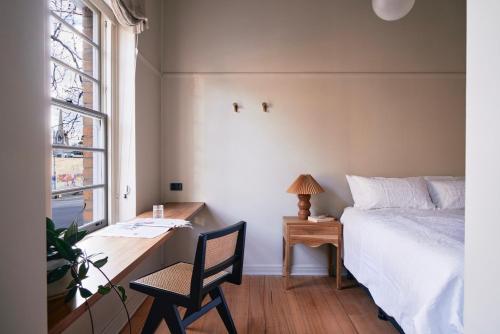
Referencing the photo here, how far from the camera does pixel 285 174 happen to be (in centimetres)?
292

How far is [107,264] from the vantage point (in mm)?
1251

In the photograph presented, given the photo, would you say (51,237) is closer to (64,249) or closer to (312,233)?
(64,249)

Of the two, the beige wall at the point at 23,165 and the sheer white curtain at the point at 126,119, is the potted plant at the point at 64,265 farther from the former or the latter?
the sheer white curtain at the point at 126,119

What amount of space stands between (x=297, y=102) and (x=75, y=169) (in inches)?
82.2

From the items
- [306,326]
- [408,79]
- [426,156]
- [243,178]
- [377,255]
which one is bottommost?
[306,326]

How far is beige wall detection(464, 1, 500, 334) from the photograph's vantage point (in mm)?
624

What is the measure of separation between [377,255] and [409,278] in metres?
0.42

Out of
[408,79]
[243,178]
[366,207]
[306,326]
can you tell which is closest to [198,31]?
[243,178]

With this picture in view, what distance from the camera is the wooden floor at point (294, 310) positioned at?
1.96 meters

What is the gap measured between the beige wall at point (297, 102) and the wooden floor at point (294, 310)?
0.36m

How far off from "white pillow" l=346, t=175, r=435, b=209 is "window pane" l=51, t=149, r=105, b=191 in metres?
2.30

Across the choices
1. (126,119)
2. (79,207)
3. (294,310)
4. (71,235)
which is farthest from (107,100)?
(294,310)

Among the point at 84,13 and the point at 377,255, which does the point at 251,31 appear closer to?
the point at 84,13

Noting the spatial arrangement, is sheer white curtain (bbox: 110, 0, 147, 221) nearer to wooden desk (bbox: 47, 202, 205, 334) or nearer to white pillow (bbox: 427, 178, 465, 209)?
wooden desk (bbox: 47, 202, 205, 334)
